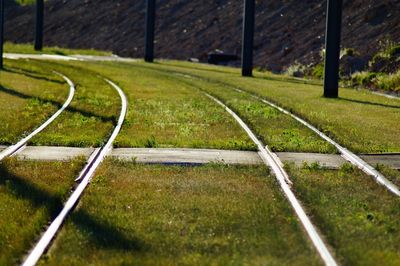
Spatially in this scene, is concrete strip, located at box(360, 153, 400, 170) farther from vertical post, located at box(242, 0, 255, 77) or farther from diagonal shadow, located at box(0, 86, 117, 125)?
vertical post, located at box(242, 0, 255, 77)

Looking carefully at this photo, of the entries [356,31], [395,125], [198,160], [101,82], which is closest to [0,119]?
[198,160]

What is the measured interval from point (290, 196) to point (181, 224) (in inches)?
67.4

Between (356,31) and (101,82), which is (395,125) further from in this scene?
(356,31)

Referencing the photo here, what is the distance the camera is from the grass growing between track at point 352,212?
698 centimetres

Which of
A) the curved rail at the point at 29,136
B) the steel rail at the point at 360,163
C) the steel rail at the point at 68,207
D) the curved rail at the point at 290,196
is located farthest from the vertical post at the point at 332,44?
the steel rail at the point at 68,207

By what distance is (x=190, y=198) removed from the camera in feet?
29.4

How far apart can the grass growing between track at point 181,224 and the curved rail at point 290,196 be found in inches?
3.2

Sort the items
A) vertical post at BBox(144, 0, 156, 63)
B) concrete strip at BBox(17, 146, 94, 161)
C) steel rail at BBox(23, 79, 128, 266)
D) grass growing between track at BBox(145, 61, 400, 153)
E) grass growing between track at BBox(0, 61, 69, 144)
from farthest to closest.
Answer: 1. vertical post at BBox(144, 0, 156, 63)
2. grass growing between track at BBox(0, 61, 69, 144)
3. grass growing between track at BBox(145, 61, 400, 153)
4. concrete strip at BBox(17, 146, 94, 161)
5. steel rail at BBox(23, 79, 128, 266)

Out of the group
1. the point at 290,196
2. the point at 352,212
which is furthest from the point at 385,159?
the point at 352,212

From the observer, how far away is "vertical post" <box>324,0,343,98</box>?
25781 mm

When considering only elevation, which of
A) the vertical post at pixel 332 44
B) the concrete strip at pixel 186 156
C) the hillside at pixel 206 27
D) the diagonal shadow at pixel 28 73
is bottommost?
the concrete strip at pixel 186 156

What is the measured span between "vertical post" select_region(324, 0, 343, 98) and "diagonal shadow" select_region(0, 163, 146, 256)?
1724 cm

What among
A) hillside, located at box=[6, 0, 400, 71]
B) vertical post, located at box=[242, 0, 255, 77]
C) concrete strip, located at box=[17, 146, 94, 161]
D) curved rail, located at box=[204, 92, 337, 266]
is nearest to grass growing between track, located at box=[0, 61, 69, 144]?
concrete strip, located at box=[17, 146, 94, 161]

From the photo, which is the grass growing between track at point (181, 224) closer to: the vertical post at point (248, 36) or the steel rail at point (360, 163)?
the steel rail at point (360, 163)
